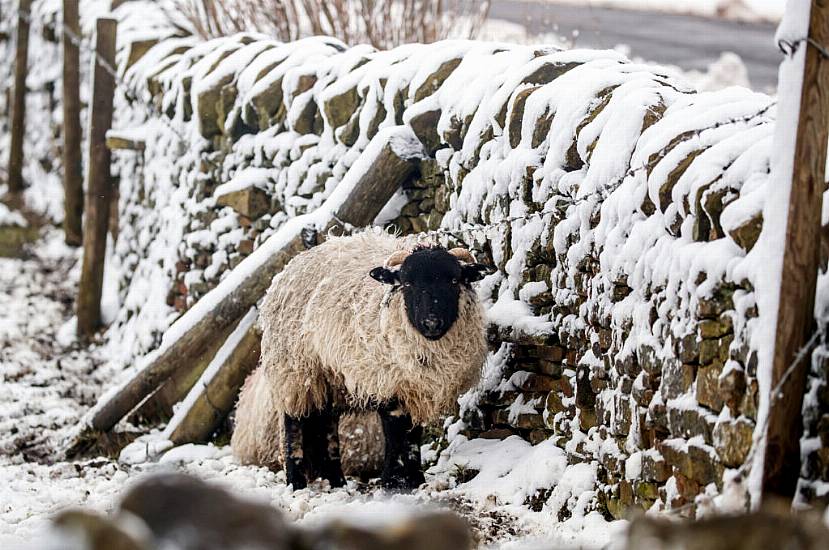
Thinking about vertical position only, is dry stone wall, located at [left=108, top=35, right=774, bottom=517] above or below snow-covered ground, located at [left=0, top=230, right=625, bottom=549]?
above

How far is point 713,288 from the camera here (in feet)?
10.5

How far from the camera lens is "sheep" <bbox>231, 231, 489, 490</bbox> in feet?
15.0

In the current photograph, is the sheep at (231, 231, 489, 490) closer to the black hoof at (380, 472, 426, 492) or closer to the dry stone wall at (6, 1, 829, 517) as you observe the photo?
the black hoof at (380, 472, 426, 492)

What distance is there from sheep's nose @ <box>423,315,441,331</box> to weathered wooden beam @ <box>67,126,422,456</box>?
4.44 ft

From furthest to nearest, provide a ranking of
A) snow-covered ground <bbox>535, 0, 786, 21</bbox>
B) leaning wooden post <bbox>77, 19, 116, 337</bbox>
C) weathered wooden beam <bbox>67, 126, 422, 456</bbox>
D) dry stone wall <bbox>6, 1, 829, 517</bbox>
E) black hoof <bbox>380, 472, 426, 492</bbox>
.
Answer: snow-covered ground <bbox>535, 0, 786, 21</bbox> < leaning wooden post <bbox>77, 19, 116, 337</bbox> < weathered wooden beam <bbox>67, 126, 422, 456</bbox> < black hoof <bbox>380, 472, 426, 492</bbox> < dry stone wall <bbox>6, 1, 829, 517</bbox>

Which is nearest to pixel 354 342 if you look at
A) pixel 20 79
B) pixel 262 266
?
pixel 262 266

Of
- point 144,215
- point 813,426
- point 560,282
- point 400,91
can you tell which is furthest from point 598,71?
point 144,215

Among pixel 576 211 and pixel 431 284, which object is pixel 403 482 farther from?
pixel 576 211

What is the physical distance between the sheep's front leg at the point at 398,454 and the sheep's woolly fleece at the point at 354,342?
0.06m

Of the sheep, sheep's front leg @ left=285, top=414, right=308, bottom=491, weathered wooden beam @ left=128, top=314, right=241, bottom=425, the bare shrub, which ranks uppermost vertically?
the bare shrub

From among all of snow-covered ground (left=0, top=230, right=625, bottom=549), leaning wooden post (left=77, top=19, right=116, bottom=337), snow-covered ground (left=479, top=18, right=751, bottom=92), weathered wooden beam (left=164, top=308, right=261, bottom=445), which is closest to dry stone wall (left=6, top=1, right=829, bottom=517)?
snow-covered ground (left=0, top=230, right=625, bottom=549)

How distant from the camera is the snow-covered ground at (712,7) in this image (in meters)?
16.0

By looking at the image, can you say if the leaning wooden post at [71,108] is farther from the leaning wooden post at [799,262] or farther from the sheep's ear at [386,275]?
the leaning wooden post at [799,262]

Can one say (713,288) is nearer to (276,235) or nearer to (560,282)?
(560,282)
